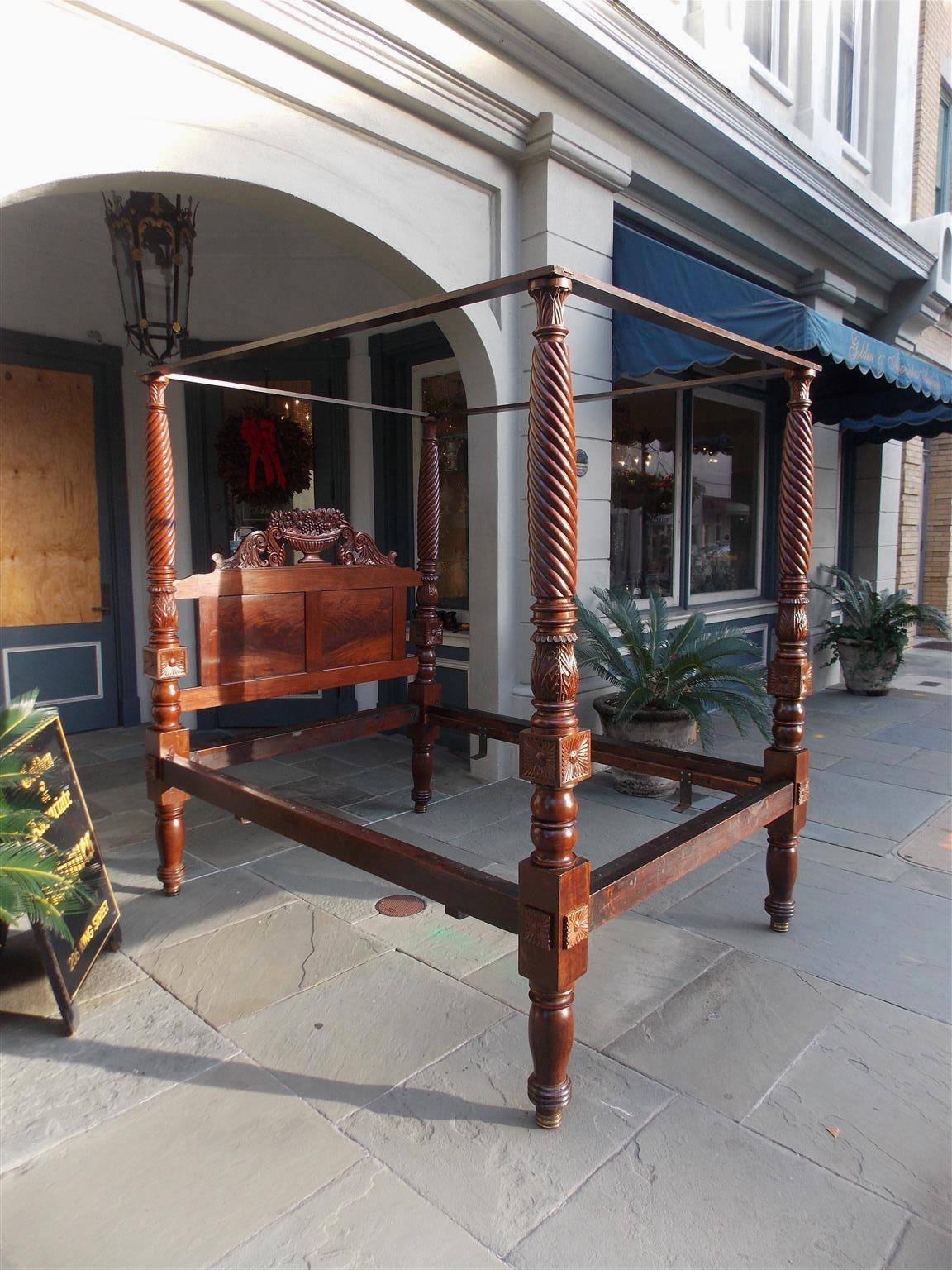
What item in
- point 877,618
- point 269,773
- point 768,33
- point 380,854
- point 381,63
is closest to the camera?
point 380,854

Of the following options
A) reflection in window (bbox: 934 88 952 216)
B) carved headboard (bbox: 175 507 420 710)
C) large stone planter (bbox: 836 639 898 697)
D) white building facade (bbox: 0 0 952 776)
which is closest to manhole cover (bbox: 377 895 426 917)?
carved headboard (bbox: 175 507 420 710)

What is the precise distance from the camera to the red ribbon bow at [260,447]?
591 cm

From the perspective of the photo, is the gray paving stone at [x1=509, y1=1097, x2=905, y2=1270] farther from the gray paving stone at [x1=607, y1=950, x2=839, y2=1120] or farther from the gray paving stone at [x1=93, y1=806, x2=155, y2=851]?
the gray paving stone at [x1=93, y1=806, x2=155, y2=851]

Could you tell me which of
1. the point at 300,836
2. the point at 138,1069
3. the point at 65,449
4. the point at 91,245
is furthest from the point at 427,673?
the point at 91,245

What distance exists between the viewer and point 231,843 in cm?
420

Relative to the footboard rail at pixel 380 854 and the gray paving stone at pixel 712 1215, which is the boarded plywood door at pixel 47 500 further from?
the gray paving stone at pixel 712 1215

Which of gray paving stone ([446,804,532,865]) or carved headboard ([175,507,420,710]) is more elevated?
carved headboard ([175,507,420,710])

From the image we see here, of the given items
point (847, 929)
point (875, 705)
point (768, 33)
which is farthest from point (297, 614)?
point (768, 33)

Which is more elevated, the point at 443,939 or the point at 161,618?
the point at 161,618

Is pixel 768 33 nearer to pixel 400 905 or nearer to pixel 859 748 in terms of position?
pixel 859 748

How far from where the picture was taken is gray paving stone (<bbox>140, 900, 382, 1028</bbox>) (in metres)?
2.75

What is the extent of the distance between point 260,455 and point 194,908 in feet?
11.4

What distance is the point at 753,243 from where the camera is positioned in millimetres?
6684

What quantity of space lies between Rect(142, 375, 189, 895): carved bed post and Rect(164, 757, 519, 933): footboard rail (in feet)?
1.22
